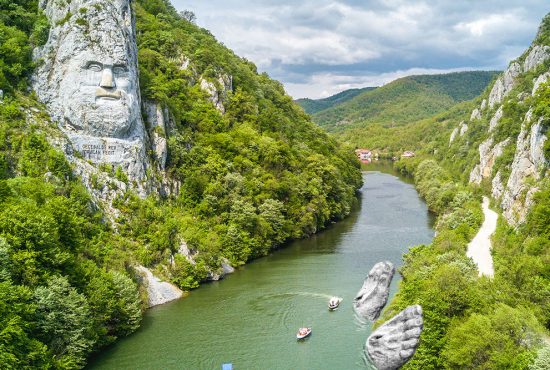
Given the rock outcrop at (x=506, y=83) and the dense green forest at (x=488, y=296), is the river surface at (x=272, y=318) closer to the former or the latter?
the dense green forest at (x=488, y=296)

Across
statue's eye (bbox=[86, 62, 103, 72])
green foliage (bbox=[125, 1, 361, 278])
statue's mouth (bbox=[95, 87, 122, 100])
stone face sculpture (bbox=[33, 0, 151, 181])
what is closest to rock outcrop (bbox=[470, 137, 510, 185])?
green foliage (bbox=[125, 1, 361, 278])

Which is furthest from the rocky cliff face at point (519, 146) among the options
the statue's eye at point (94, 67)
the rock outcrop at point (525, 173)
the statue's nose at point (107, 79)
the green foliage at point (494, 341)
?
the statue's eye at point (94, 67)

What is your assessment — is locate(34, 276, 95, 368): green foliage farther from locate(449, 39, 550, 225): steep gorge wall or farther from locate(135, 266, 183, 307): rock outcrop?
locate(449, 39, 550, 225): steep gorge wall

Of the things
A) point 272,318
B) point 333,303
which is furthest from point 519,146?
point 272,318

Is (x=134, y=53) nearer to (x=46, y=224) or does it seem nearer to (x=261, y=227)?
(x=261, y=227)

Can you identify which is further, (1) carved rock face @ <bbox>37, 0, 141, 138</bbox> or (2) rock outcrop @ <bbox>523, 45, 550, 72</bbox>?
(2) rock outcrop @ <bbox>523, 45, 550, 72</bbox>
